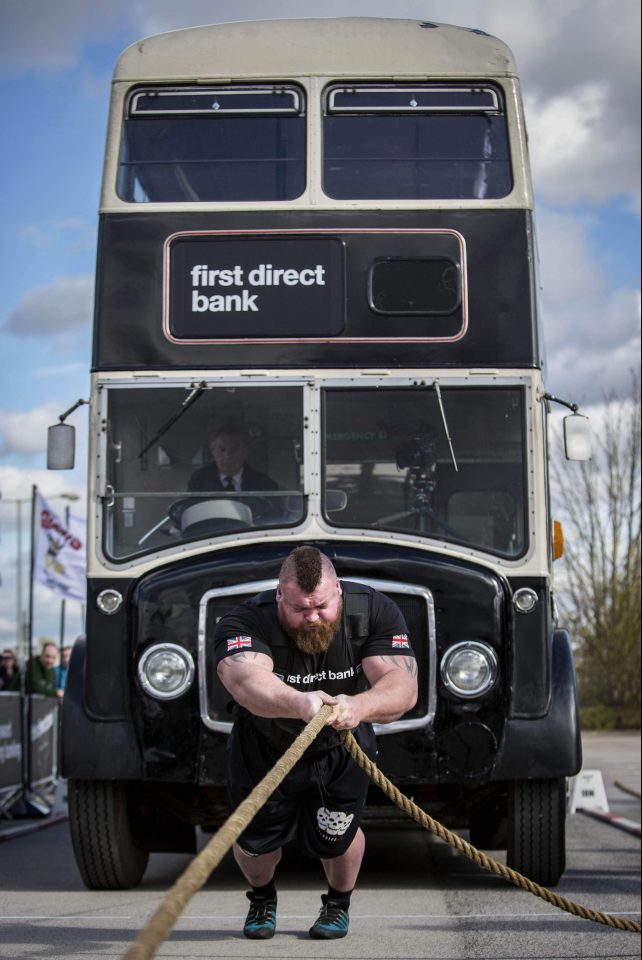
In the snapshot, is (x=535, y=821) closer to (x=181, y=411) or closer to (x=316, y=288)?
(x=181, y=411)

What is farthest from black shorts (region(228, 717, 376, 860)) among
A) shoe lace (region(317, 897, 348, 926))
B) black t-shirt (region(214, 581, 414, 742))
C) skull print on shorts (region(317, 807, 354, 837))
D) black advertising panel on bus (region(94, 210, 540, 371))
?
black advertising panel on bus (region(94, 210, 540, 371))

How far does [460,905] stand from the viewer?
8.43m

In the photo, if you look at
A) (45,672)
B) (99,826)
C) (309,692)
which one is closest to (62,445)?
(99,826)

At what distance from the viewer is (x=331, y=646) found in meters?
6.55

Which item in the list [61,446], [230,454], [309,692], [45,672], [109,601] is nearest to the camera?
[309,692]

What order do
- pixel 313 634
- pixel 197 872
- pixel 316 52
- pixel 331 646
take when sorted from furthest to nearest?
pixel 316 52 < pixel 331 646 < pixel 313 634 < pixel 197 872

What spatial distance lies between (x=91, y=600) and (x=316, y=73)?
366 cm

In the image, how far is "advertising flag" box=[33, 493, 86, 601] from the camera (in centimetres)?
2230

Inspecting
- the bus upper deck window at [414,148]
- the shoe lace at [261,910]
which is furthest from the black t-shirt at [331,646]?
the bus upper deck window at [414,148]

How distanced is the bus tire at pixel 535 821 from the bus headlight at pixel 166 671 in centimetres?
208

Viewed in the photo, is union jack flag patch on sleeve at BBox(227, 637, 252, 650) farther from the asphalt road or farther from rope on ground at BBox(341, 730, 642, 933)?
the asphalt road

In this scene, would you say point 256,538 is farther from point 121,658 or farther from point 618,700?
point 618,700

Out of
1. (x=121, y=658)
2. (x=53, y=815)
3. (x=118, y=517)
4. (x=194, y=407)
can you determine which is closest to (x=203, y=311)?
(x=194, y=407)

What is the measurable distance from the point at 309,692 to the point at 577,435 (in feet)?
12.1
